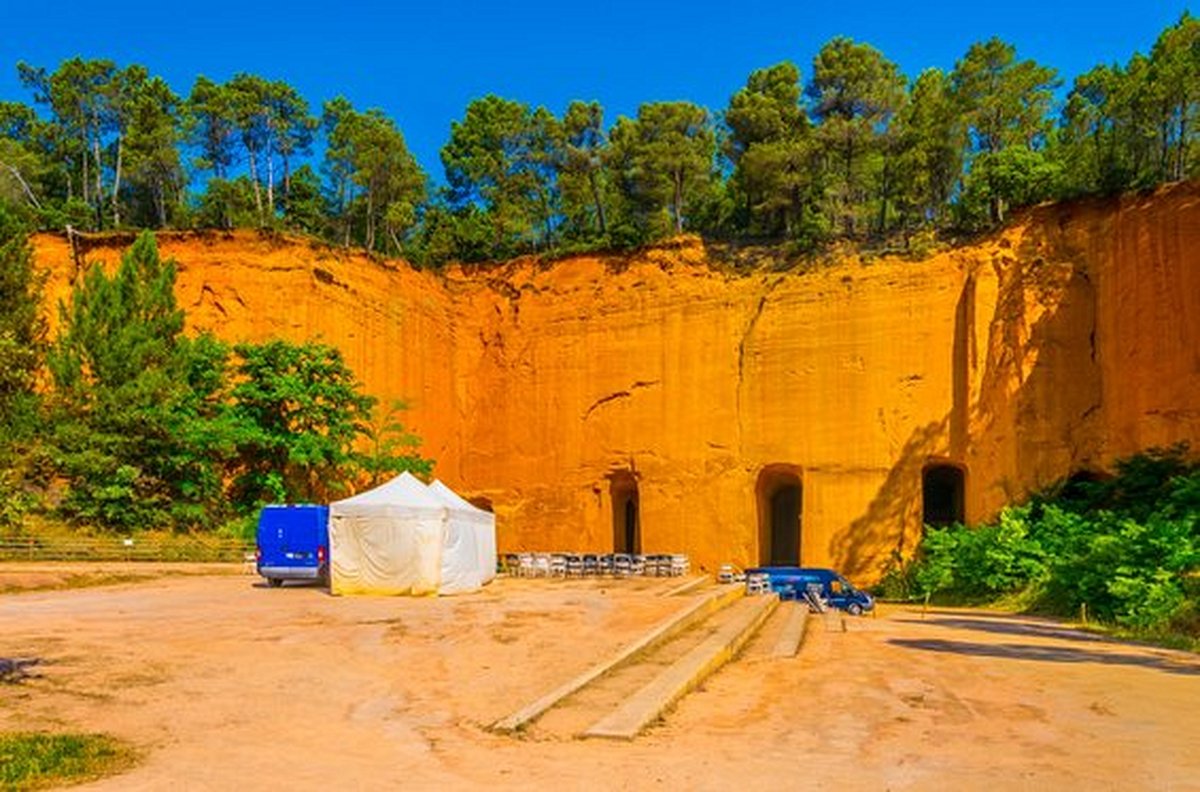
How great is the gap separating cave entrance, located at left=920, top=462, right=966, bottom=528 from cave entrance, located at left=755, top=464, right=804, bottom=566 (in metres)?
4.67

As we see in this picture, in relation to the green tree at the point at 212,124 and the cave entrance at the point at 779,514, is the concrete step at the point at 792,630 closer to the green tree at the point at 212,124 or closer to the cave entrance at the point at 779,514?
the cave entrance at the point at 779,514

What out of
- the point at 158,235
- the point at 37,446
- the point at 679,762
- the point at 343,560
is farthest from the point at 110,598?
the point at 158,235

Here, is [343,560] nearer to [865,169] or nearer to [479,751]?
[479,751]

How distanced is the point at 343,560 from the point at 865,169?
108 feet

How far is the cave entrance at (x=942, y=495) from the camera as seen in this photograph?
1359 inches

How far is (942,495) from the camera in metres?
35.3

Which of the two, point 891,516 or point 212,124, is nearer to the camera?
point 891,516

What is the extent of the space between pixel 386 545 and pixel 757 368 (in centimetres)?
→ 1970

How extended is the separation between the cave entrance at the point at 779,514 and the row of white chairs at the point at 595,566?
22.3 ft

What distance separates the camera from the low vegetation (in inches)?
666

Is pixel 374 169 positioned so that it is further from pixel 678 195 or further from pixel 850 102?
pixel 850 102

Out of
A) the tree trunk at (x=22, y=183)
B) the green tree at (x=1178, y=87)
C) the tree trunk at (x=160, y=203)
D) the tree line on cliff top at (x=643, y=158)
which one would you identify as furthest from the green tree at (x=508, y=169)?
the green tree at (x=1178, y=87)

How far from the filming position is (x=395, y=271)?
38281 mm

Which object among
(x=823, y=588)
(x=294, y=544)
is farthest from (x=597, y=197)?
(x=294, y=544)
